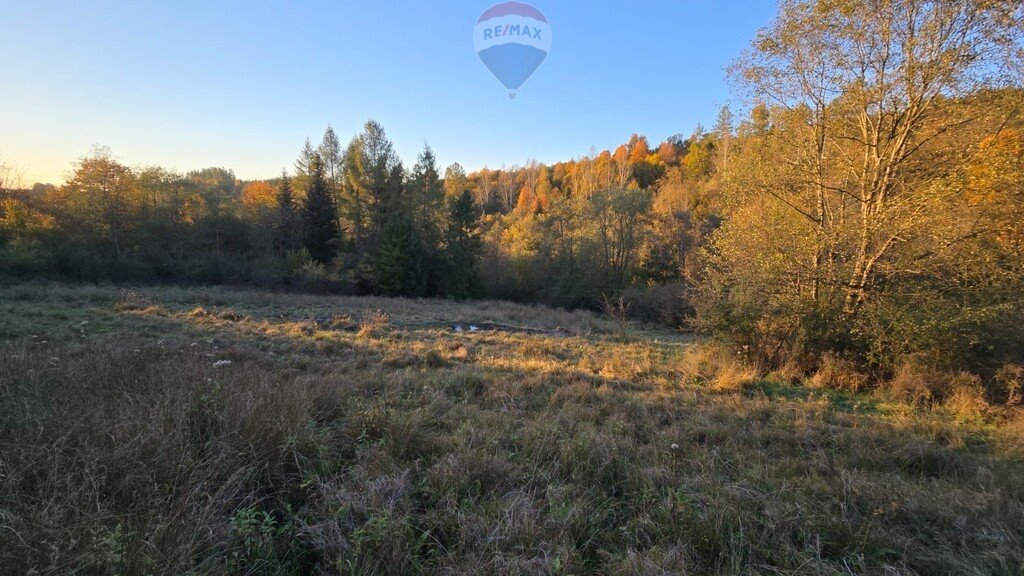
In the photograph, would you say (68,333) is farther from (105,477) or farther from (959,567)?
A: (959,567)

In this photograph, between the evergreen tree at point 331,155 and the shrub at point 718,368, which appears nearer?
the shrub at point 718,368

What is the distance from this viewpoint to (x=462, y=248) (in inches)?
1266

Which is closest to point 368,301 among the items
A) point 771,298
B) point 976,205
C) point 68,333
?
point 68,333

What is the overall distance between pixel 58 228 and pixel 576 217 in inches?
1426

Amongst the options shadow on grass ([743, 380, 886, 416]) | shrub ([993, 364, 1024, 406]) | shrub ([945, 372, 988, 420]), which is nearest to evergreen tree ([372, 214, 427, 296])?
shadow on grass ([743, 380, 886, 416])

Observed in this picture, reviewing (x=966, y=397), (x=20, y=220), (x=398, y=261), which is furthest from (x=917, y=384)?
(x=20, y=220)

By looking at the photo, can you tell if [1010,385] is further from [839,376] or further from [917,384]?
[839,376]

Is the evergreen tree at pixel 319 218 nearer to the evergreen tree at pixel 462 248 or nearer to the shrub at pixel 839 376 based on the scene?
the evergreen tree at pixel 462 248

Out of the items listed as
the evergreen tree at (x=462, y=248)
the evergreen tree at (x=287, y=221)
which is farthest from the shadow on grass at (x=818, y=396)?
the evergreen tree at (x=287, y=221)

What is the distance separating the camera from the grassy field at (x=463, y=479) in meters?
2.31

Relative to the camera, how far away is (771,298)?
9203 mm

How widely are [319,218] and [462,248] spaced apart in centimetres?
1330

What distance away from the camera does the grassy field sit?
7.57 ft

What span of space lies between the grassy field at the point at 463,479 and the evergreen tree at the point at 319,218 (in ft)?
98.7
